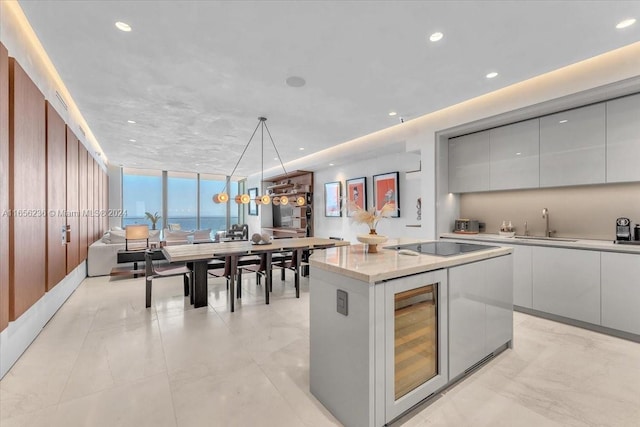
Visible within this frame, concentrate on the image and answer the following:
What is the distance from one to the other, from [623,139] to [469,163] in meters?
1.62

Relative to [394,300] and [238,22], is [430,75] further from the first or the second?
[394,300]

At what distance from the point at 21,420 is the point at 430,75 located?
14.6ft

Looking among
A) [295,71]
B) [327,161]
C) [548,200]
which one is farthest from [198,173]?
[548,200]

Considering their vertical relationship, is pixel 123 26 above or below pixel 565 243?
above

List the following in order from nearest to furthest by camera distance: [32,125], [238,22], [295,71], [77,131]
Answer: [238,22]
[32,125]
[295,71]
[77,131]

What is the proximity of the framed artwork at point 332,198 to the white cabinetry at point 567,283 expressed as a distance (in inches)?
183

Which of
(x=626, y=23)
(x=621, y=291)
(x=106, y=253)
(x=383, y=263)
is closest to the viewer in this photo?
(x=383, y=263)

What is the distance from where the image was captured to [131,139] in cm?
583

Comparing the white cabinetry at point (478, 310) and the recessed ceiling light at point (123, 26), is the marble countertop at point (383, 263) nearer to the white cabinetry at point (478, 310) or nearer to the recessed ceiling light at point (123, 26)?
the white cabinetry at point (478, 310)

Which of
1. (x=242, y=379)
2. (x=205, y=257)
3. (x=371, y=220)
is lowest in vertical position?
(x=242, y=379)

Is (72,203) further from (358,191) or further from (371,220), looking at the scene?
(358,191)

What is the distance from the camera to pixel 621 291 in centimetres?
278

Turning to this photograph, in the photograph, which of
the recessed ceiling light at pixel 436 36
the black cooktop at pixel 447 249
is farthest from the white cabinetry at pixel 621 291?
the recessed ceiling light at pixel 436 36

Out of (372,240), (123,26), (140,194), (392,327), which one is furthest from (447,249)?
(140,194)
